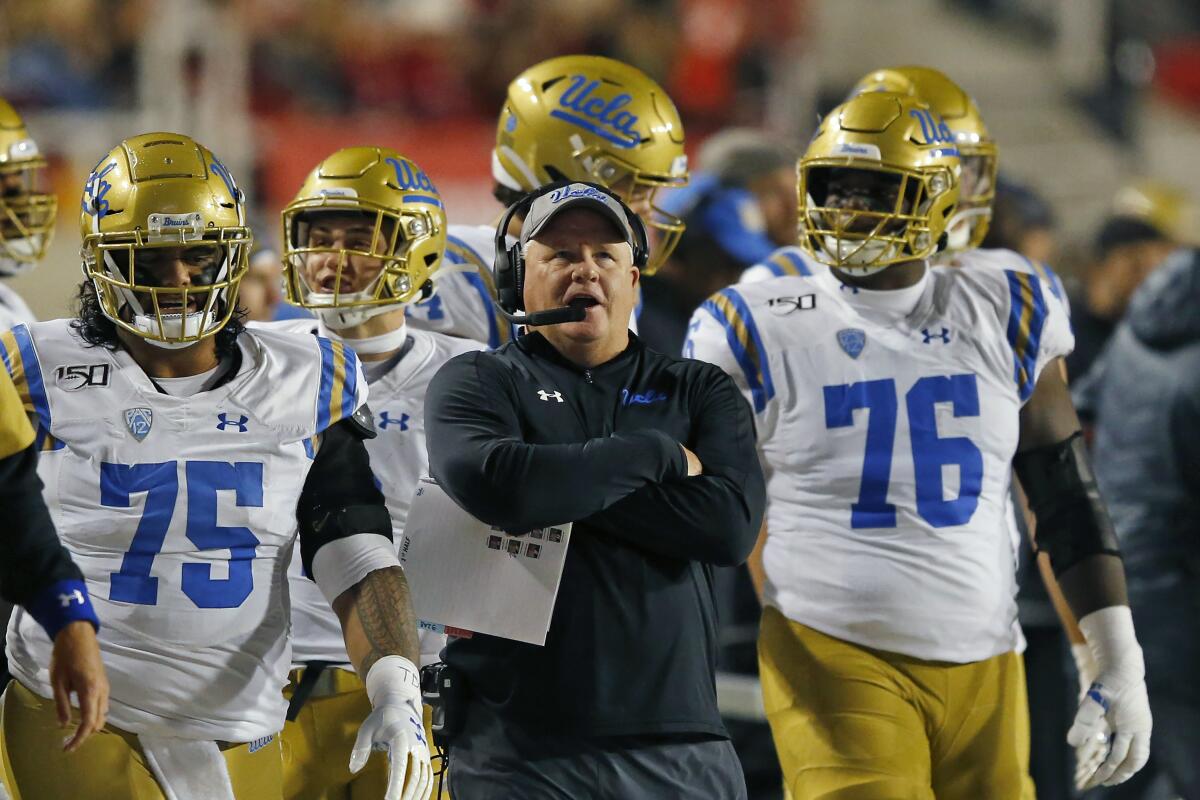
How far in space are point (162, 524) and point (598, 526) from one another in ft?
2.34

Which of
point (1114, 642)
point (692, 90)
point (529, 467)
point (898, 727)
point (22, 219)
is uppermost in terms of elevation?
point (529, 467)

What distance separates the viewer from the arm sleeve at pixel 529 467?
298cm

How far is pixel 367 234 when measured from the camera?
402 cm

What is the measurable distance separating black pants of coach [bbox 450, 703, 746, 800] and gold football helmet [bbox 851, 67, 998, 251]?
1956 mm

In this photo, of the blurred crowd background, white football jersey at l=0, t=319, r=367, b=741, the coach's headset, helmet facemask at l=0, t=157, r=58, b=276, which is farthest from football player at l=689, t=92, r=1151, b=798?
the blurred crowd background

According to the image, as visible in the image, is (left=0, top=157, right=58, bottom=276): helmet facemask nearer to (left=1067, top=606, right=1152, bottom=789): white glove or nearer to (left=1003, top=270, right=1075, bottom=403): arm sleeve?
(left=1003, top=270, right=1075, bottom=403): arm sleeve

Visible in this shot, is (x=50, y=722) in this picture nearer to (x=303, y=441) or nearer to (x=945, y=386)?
(x=303, y=441)

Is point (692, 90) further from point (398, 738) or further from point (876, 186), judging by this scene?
point (398, 738)

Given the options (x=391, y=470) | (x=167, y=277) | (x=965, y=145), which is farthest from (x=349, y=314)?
(x=965, y=145)

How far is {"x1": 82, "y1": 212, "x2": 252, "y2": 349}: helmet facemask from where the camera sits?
309 centimetres

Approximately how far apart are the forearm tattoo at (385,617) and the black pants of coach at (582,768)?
184mm

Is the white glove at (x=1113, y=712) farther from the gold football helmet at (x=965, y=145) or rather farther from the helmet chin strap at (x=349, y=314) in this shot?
the helmet chin strap at (x=349, y=314)

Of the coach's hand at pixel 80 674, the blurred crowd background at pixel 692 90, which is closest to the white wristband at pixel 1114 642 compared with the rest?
the coach's hand at pixel 80 674

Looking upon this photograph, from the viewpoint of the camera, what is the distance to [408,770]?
9.64ft
